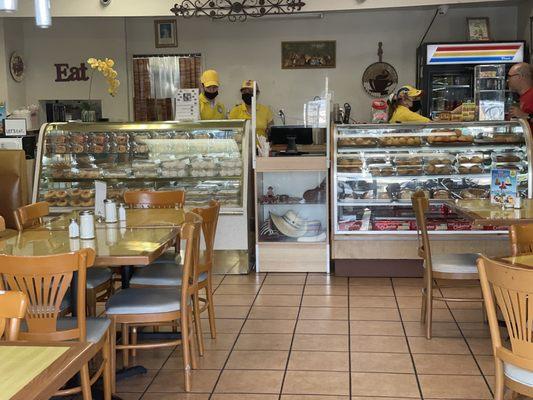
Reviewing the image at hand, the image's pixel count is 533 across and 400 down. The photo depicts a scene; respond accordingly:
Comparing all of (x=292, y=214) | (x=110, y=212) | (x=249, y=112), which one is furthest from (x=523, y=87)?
(x=110, y=212)

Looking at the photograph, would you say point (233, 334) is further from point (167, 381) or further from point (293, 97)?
point (293, 97)

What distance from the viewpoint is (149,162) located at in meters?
6.68

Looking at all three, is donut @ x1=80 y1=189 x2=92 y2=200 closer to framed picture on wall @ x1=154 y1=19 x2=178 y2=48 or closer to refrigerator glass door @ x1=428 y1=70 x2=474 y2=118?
framed picture on wall @ x1=154 y1=19 x2=178 y2=48

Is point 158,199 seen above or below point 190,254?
above

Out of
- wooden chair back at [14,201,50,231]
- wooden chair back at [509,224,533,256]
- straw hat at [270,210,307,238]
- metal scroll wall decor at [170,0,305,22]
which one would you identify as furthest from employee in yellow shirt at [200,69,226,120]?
wooden chair back at [509,224,533,256]

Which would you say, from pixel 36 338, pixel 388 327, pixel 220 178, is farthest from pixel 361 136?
pixel 36 338

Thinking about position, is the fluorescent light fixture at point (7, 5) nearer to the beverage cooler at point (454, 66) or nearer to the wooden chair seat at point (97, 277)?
the wooden chair seat at point (97, 277)

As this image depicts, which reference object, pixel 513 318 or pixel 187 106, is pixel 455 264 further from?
pixel 187 106

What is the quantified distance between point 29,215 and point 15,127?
312cm

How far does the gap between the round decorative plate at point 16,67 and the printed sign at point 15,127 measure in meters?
2.74

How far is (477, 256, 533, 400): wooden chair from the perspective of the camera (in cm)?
248

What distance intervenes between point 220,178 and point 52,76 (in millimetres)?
4689

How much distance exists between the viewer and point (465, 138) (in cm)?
617

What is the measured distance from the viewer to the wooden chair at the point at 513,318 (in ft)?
8.14
